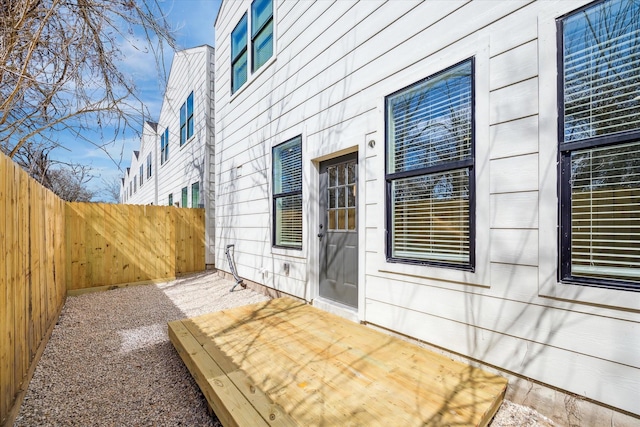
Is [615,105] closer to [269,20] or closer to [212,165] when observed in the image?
[269,20]

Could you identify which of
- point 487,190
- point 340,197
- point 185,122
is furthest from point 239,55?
point 487,190

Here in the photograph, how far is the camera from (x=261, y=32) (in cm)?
527

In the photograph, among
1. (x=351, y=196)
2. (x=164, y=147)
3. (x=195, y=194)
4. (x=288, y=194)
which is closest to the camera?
(x=351, y=196)

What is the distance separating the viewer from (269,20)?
196 inches

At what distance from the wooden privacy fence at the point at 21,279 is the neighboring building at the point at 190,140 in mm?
3085

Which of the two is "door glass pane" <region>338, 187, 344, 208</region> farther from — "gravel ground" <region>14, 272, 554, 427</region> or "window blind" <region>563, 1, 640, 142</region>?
"gravel ground" <region>14, 272, 554, 427</region>

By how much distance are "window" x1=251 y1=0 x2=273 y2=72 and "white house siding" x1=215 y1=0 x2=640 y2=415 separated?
4.32 ft

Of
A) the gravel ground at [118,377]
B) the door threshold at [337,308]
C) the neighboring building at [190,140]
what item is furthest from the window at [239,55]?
the door threshold at [337,308]

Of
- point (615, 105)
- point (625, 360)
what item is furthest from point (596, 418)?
point (615, 105)

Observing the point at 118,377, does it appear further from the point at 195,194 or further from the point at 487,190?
the point at 195,194

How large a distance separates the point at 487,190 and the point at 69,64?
14.5 feet

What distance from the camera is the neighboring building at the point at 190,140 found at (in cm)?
761

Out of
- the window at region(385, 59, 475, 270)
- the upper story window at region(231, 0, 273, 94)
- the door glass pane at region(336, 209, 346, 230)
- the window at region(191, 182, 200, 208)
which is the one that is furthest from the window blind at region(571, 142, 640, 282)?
the window at region(191, 182, 200, 208)

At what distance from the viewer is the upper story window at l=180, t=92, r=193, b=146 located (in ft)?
29.2
